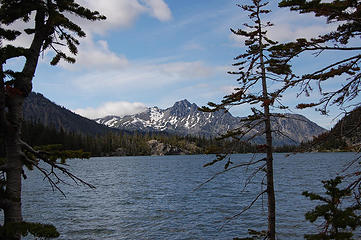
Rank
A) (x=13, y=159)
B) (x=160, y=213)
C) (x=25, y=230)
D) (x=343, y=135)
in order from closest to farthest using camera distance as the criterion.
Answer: (x=25, y=230), (x=343, y=135), (x=13, y=159), (x=160, y=213)

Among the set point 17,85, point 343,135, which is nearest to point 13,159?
point 17,85

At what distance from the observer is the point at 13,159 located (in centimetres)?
657

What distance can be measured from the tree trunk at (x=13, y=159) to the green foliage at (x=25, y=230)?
853 mm

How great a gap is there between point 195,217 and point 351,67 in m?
23.1

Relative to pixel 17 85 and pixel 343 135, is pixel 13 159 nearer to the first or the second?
pixel 17 85

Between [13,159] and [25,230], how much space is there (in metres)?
1.89

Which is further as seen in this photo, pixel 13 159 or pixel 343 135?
pixel 13 159

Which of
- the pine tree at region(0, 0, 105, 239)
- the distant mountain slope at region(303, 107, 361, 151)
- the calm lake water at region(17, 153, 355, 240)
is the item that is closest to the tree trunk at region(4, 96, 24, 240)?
the pine tree at region(0, 0, 105, 239)

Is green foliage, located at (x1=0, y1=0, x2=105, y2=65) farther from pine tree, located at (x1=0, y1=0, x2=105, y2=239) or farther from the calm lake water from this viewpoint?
the calm lake water

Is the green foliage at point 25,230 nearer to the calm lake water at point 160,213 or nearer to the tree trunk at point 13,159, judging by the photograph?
the tree trunk at point 13,159

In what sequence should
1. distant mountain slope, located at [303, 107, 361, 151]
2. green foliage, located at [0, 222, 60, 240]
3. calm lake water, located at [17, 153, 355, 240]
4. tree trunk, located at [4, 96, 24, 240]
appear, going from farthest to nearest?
calm lake water, located at [17, 153, 355, 240] → tree trunk, located at [4, 96, 24, 240] → distant mountain slope, located at [303, 107, 361, 151] → green foliage, located at [0, 222, 60, 240]

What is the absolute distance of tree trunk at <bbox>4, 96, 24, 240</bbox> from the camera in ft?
21.0

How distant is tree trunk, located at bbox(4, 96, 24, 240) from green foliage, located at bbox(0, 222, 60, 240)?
853mm

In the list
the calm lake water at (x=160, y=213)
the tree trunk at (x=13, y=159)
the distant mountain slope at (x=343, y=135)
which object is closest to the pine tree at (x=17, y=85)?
the tree trunk at (x=13, y=159)
